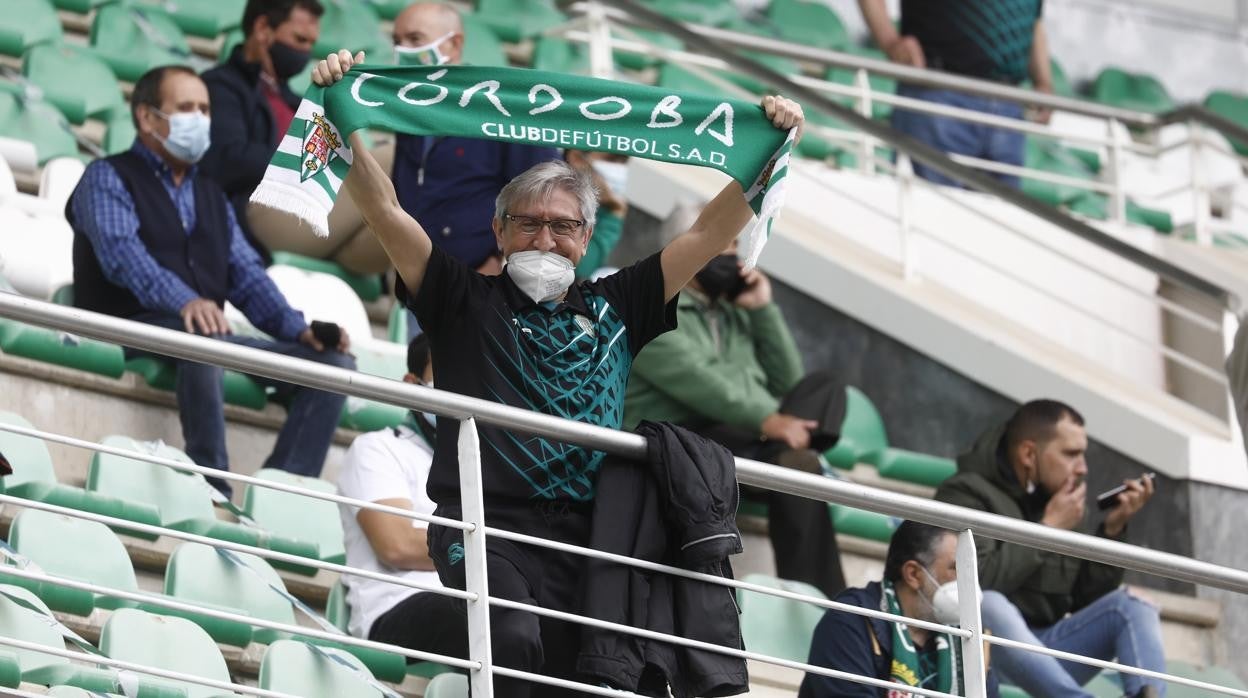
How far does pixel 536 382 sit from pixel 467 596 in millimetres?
565

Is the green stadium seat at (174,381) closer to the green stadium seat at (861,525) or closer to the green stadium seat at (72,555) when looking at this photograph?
the green stadium seat at (72,555)

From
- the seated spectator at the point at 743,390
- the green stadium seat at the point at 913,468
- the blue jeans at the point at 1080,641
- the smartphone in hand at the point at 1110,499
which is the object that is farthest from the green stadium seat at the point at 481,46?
the blue jeans at the point at 1080,641

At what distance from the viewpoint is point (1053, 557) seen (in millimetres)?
6570

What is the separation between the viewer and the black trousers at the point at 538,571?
14.2ft

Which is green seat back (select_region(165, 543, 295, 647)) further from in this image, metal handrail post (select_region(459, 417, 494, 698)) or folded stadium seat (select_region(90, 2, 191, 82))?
folded stadium seat (select_region(90, 2, 191, 82))

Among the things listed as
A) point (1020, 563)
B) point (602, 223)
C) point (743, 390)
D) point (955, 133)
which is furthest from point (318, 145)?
point (955, 133)

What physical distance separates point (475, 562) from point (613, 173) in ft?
11.1

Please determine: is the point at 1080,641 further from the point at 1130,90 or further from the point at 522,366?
the point at 1130,90

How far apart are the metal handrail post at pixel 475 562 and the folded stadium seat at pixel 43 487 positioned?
4.06 feet

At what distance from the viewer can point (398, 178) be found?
23.3ft

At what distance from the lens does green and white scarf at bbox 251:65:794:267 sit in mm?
4730

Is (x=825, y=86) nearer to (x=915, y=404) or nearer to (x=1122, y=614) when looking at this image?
(x=915, y=404)

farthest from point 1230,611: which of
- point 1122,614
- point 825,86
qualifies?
point 825,86

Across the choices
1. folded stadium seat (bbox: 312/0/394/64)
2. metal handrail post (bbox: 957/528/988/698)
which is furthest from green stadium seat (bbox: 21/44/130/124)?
metal handrail post (bbox: 957/528/988/698)
